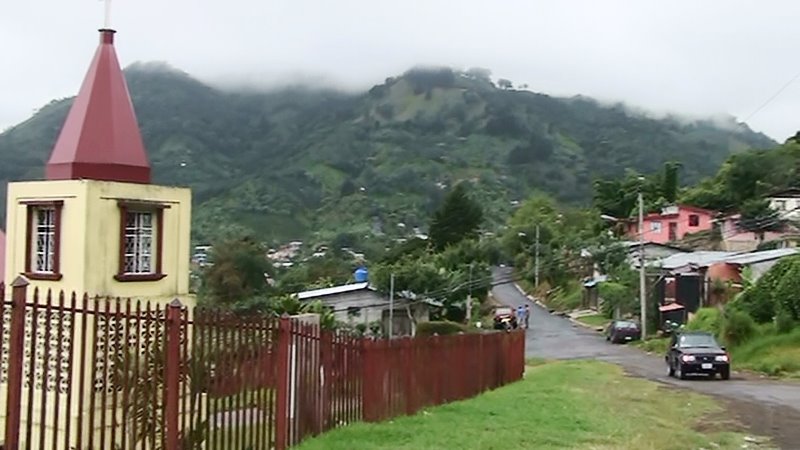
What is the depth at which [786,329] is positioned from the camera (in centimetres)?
3281

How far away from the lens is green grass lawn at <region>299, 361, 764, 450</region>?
11.9 meters

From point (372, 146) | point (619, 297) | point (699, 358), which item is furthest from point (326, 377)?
point (372, 146)

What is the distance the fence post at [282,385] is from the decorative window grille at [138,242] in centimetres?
802

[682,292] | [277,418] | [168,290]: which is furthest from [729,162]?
[277,418]

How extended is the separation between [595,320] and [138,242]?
53341 mm

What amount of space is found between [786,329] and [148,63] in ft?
417

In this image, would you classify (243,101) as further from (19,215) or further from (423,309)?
(19,215)

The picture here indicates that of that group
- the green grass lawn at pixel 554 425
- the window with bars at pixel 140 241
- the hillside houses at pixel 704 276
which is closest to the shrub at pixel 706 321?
the hillside houses at pixel 704 276

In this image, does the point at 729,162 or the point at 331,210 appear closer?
the point at 729,162

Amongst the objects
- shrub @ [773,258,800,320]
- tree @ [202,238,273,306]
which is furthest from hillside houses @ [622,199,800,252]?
shrub @ [773,258,800,320]

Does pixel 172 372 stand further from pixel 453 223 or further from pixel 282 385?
pixel 453 223

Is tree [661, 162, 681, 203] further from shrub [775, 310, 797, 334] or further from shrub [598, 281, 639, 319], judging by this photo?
shrub [775, 310, 797, 334]

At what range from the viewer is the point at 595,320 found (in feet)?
222

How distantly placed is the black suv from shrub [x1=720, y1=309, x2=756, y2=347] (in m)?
6.30
